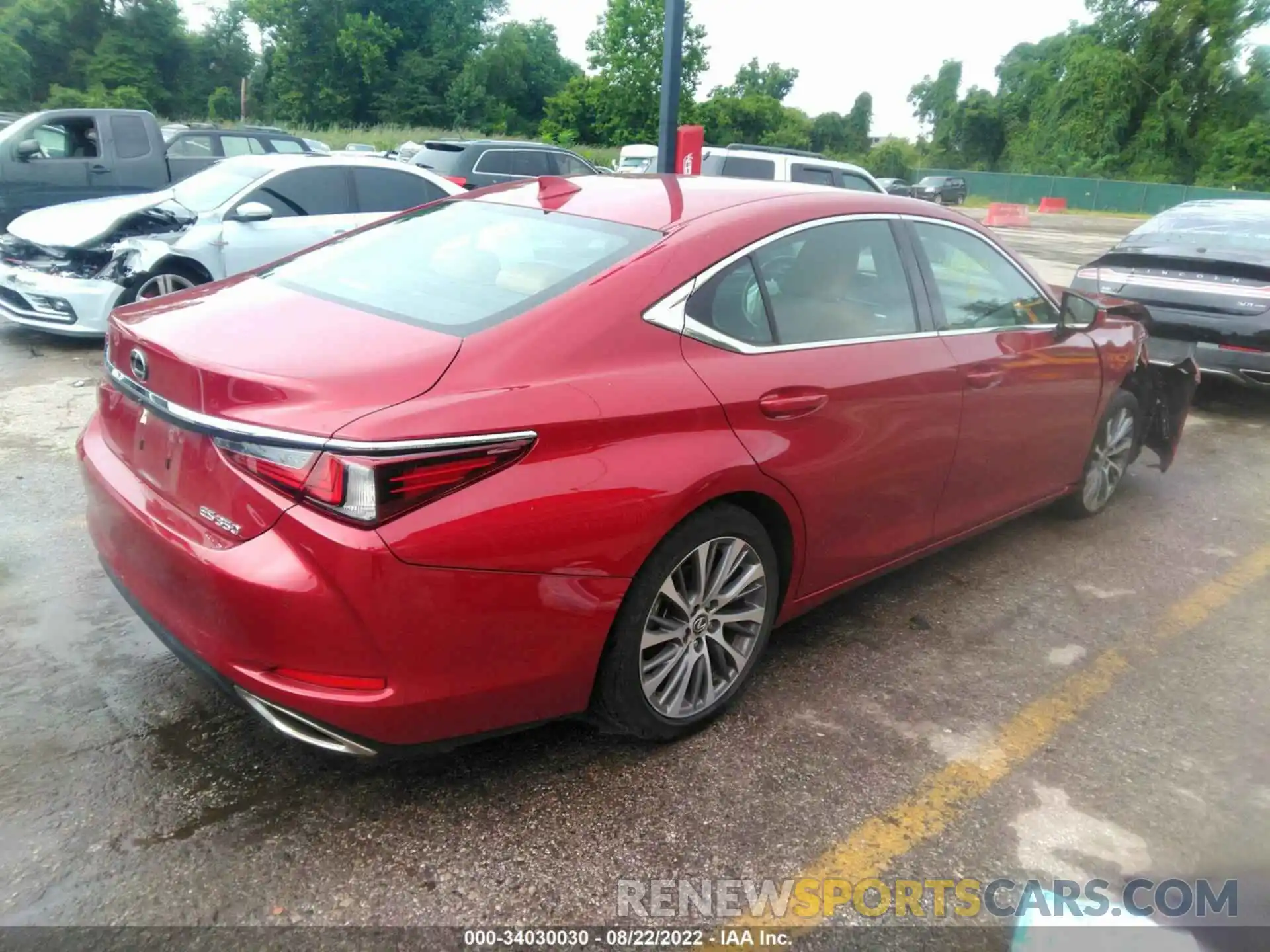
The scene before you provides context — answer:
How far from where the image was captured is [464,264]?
2963 millimetres

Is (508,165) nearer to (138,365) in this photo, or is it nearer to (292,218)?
(292,218)

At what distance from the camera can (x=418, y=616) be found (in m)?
2.13

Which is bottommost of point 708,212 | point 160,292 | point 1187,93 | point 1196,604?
point 1196,604

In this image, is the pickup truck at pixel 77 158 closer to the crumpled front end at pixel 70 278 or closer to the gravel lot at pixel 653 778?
the crumpled front end at pixel 70 278

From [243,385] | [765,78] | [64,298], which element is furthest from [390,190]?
[765,78]

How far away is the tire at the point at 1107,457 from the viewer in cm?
479

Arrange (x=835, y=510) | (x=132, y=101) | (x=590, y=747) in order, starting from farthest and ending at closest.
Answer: (x=132, y=101) → (x=835, y=510) → (x=590, y=747)

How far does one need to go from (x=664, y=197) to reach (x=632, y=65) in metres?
54.3

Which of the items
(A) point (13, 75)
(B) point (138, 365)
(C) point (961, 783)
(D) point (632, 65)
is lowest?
(C) point (961, 783)

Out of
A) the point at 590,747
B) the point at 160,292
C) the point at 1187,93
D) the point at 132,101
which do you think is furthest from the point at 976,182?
the point at 590,747

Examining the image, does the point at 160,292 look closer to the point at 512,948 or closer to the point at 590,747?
the point at 590,747

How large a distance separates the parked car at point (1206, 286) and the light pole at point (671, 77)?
141 inches

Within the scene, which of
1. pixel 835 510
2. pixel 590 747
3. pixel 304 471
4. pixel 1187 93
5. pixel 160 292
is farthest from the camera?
pixel 1187 93

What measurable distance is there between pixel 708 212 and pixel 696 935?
2063 millimetres
